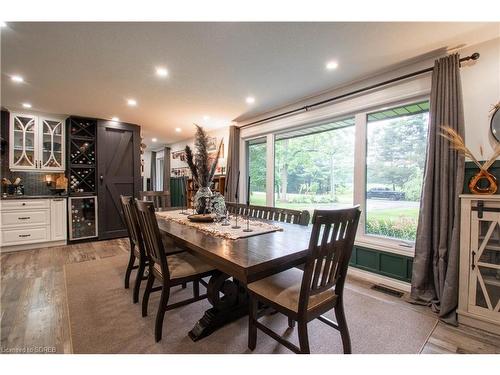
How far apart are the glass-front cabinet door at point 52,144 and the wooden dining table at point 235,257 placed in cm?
360

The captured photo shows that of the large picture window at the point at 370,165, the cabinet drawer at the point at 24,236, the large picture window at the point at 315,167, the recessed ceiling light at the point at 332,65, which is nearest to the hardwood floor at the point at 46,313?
the cabinet drawer at the point at 24,236

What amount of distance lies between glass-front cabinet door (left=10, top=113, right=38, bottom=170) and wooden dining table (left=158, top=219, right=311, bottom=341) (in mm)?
3708

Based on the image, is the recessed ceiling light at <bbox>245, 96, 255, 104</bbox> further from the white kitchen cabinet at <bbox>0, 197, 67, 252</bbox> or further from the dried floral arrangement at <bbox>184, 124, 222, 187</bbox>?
the white kitchen cabinet at <bbox>0, 197, 67, 252</bbox>

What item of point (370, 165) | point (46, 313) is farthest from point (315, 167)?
point (46, 313)

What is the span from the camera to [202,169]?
2.23m

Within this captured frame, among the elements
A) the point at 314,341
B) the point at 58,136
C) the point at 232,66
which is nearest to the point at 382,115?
the point at 232,66

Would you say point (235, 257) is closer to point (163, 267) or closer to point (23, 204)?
point (163, 267)

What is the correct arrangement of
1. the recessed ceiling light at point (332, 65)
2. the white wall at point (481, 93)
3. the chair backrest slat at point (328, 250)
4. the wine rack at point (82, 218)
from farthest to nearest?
the wine rack at point (82, 218)
the recessed ceiling light at point (332, 65)
the white wall at point (481, 93)
the chair backrest slat at point (328, 250)

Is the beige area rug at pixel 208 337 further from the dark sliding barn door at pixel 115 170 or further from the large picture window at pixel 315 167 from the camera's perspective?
the dark sliding barn door at pixel 115 170

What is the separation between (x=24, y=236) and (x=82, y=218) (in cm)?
81

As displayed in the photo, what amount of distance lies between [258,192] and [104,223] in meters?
3.10

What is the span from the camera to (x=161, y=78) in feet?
8.48

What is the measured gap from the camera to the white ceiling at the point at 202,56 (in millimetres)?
1756

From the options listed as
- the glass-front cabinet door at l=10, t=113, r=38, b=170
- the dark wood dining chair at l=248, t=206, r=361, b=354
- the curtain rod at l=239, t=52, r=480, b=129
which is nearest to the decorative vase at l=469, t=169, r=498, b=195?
the curtain rod at l=239, t=52, r=480, b=129
